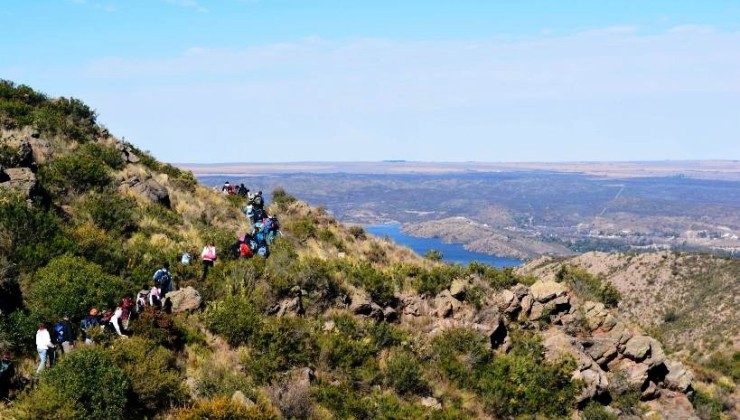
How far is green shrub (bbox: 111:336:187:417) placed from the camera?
12.4m

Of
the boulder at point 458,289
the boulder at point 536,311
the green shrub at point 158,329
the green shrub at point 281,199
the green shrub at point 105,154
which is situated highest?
the green shrub at point 105,154

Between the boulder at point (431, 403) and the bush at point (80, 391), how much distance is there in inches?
279

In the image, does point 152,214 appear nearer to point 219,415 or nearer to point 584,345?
point 219,415

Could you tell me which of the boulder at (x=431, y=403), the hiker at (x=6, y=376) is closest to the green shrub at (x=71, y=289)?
the hiker at (x=6, y=376)

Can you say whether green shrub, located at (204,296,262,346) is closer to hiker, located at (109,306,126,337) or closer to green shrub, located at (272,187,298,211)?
hiker, located at (109,306,126,337)

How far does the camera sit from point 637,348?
20.7 m

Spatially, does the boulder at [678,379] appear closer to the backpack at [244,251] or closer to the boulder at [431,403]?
the boulder at [431,403]

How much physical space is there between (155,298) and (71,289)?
191 cm

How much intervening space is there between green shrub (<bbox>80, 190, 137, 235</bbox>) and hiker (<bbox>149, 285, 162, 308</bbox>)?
190 inches

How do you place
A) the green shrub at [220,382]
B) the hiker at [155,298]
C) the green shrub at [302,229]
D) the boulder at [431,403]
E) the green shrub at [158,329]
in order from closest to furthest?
the green shrub at [220,382]
the green shrub at [158,329]
the hiker at [155,298]
the boulder at [431,403]
the green shrub at [302,229]

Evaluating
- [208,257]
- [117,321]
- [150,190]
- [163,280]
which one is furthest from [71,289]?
[150,190]

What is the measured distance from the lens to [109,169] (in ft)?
84.7

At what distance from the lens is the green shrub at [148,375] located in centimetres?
1244

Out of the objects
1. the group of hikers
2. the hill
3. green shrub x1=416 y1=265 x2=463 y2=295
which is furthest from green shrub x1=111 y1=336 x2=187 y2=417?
green shrub x1=416 y1=265 x2=463 y2=295
